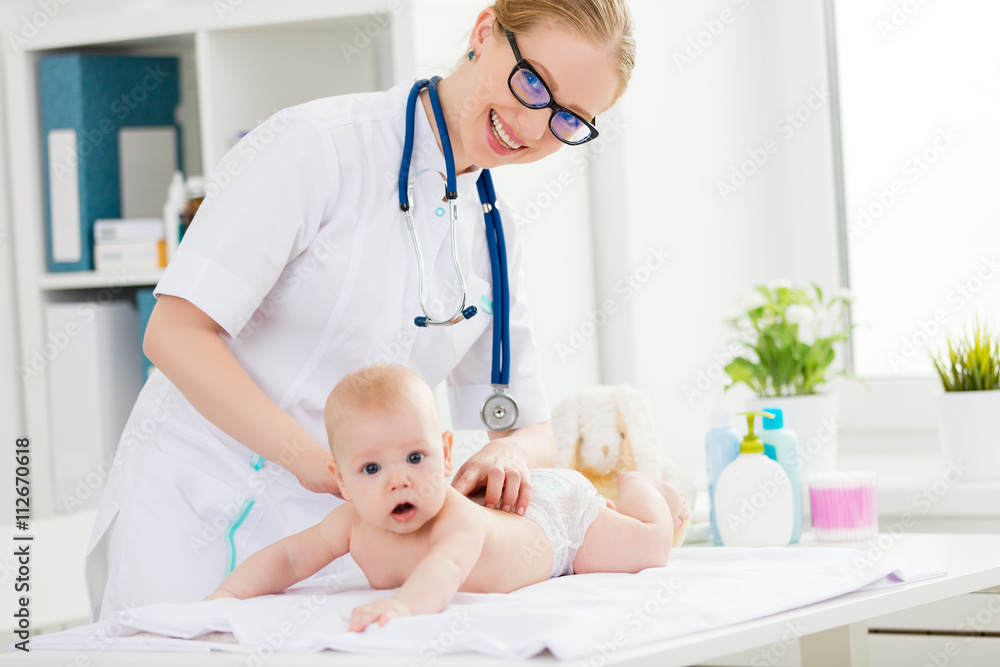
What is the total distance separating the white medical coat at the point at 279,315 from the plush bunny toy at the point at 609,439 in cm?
44

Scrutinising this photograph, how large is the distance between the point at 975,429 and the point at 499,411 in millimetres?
922

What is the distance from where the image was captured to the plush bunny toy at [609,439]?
1559mm

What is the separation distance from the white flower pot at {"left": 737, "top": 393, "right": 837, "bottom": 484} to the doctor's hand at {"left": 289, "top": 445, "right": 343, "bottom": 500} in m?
1.02

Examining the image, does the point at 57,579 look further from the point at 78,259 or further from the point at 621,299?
the point at 621,299

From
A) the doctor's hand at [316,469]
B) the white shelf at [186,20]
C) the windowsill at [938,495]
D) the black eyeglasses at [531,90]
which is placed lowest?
the windowsill at [938,495]

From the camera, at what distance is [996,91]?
2057mm

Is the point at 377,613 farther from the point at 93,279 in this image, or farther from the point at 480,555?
the point at 93,279

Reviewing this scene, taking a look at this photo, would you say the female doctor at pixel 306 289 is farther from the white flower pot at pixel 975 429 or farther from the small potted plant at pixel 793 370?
the white flower pot at pixel 975 429

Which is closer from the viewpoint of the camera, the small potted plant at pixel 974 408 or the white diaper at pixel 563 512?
the white diaper at pixel 563 512

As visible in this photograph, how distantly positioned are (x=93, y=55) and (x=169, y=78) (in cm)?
17

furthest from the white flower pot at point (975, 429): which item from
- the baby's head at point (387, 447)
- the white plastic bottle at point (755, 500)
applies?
the baby's head at point (387, 447)

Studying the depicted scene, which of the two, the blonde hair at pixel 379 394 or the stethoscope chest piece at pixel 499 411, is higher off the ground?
the blonde hair at pixel 379 394

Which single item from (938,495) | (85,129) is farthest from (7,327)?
(938,495)

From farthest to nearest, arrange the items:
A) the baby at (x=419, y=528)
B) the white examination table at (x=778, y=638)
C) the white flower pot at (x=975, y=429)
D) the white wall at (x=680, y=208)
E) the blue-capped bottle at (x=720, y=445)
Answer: the white wall at (x=680, y=208) < the white flower pot at (x=975, y=429) < the blue-capped bottle at (x=720, y=445) < the baby at (x=419, y=528) < the white examination table at (x=778, y=638)
